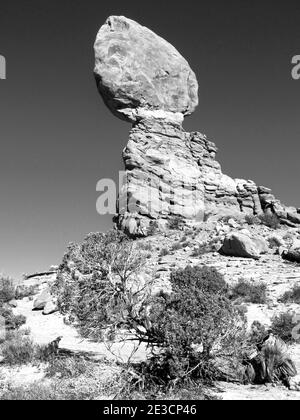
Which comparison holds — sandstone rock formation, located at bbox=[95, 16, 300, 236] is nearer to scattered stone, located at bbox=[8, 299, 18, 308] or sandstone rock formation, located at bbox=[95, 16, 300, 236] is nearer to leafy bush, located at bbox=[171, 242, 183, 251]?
leafy bush, located at bbox=[171, 242, 183, 251]

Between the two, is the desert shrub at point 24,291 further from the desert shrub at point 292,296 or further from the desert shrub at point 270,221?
the desert shrub at point 270,221

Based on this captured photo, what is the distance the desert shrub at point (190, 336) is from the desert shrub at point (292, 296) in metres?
9.03

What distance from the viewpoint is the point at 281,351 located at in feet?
29.8

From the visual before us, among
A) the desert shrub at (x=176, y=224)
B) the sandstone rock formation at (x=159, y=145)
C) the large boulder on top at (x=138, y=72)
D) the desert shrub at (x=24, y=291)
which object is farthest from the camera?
the large boulder on top at (x=138, y=72)

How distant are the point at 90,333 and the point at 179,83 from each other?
145 feet

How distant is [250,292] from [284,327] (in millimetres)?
4949

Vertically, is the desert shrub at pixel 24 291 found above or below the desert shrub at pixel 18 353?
above

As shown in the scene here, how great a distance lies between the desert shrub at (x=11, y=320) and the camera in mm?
Answer: 18000

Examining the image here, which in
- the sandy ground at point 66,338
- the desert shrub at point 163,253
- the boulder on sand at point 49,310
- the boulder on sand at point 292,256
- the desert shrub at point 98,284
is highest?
the desert shrub at point 163,253

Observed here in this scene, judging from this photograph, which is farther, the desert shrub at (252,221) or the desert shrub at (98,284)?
the desert shrub at (252,221)

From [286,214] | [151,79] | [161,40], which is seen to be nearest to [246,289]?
[286,214]

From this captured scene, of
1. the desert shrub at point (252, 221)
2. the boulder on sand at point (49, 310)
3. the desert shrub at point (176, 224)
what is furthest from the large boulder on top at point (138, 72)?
the boulder on sand at point (49, 310)

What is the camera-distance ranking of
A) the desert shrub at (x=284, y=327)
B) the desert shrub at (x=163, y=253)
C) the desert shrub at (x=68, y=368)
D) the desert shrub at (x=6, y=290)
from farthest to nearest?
the desert shrub at (x=163, y=253), the desert shrub at (x=6, y=290), the desert shrub at (x=284, y=327), the desert shrub at (x=68, y=368)

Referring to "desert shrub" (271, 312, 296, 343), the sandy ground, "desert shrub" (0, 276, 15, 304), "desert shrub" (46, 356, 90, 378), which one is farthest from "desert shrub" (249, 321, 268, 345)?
"desert shrub" (0, 276, 15, 304)
